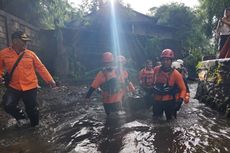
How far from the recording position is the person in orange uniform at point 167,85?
6742 millimetres

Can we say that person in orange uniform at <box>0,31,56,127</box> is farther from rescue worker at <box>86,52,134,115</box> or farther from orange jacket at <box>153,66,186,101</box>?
orange jacket at <box>153,66,186,101</box>

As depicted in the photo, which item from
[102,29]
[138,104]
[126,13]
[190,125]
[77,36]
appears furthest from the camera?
[126,13]

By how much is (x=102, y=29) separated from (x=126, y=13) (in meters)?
6.02

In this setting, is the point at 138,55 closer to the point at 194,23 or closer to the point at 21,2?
the point at 21,2

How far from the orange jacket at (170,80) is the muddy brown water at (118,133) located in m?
0.55

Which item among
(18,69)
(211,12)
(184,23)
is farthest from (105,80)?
(184,23)

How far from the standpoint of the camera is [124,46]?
22812mm

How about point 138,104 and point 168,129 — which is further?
point 138,104

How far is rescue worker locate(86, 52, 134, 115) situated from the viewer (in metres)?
7.16

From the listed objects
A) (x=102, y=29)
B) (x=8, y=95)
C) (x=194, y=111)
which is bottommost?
(x=194, y=111)

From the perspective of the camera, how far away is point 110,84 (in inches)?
282

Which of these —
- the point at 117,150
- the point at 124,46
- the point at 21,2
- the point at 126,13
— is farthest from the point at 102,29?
the point at 117,150

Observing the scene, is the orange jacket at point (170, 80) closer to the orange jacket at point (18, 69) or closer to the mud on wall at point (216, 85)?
the mud on wall at point (216, 85)

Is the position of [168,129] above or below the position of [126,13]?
below
